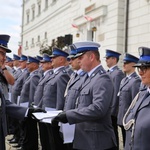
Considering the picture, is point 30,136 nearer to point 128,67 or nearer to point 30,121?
Answer: point 30,121

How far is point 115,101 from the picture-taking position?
649 centimetres

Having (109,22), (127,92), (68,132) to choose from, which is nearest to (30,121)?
(127,92)

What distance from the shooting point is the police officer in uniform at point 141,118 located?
2883mm

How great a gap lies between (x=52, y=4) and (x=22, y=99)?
2253cm

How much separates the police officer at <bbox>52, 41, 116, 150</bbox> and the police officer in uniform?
37 centimetres

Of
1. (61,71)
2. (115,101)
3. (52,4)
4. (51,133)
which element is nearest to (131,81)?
(115,101)

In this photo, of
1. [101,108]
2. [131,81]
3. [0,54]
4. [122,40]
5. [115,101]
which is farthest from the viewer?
[122,40]

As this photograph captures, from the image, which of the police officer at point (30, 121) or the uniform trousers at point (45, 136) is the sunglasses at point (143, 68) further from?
the police officer at point (30, 121)

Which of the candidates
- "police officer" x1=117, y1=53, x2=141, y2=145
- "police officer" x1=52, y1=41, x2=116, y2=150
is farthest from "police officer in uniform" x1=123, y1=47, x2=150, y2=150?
"police officer" x1=117, y1=53, x2=141, y2=145

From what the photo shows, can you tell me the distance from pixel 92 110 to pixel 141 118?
62 centimetres

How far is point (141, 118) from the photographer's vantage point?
2.97m

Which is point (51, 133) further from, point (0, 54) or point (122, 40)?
point (122, 40)

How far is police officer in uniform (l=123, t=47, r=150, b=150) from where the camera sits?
2883 millimetres

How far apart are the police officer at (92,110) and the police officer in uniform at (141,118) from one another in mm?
371
